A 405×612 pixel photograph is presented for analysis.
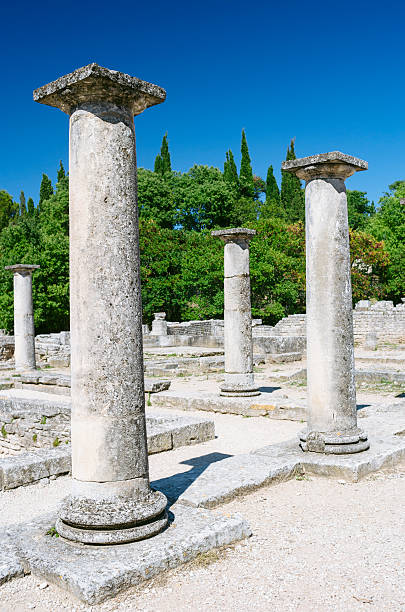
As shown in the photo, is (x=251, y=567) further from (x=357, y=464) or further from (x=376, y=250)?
(x=376, y=250)

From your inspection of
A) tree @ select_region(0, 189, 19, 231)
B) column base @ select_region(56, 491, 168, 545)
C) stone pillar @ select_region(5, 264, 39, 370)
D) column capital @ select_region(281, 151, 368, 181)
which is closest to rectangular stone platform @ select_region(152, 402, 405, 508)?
column base @ select_region(56, 491, 168, 545)

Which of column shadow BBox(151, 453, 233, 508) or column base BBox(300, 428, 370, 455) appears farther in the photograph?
column base BBox(300, 428, 370, 455)

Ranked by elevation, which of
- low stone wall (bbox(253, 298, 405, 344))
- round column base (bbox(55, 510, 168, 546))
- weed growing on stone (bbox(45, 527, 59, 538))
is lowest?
weed growing on stone (bbox(45, 527, 59, 538))

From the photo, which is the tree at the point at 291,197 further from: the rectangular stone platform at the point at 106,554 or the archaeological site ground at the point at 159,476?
the rectangular stone platform at the point at 106,554

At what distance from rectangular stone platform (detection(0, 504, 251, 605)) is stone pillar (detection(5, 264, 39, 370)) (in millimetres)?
13326

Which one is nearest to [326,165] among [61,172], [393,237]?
[393,237]

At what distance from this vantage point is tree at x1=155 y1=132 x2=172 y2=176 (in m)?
52.1

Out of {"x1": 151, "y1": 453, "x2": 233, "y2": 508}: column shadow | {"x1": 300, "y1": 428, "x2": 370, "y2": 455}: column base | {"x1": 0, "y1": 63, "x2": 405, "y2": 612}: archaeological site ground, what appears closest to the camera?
{"x1": 0, "y1": 63, "x2": 405, "y2": 612}: archaeological site ground

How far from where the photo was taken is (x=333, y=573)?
3629 mm

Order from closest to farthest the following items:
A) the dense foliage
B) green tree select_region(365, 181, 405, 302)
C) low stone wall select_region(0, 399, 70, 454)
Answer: low stone wall select_region(0, 399, 70, 454), the dense foliage, green tree select_region(365, 181, 405, 302)

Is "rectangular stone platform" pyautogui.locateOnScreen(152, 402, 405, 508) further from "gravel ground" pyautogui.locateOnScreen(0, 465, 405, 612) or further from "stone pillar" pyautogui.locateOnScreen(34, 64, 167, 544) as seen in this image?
"stone pillar" pyautogui.locateOnScreen(34, 64, 167, 544)

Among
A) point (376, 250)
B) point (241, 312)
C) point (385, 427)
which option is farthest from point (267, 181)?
point (385, 427)

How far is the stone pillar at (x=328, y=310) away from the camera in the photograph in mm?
6383

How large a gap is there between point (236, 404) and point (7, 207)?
52536mm
